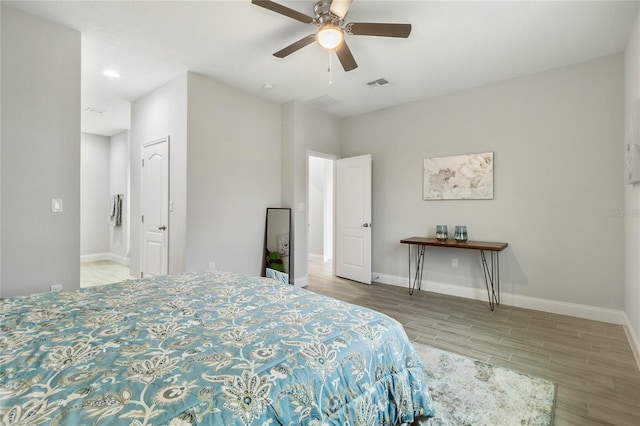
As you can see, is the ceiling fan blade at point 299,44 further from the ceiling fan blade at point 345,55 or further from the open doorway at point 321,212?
the open doorway at point 321,212

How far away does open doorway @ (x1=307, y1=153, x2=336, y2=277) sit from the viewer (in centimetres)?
720

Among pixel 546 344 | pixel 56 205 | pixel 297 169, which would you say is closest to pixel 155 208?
pixel 56 205

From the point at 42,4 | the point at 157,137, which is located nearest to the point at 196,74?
the point at 157,137

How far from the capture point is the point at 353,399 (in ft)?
3.67

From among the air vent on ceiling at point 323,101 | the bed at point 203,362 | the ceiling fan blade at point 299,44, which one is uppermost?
the air vent on ceiling at point 323,101

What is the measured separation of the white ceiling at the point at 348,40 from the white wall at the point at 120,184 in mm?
2498

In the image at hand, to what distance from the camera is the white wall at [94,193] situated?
22.0ft

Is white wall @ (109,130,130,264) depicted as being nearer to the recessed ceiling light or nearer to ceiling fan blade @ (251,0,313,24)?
the recessed ceiling light

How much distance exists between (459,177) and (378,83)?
171 centimetres

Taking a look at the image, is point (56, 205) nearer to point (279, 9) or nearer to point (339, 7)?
point (279, 9)

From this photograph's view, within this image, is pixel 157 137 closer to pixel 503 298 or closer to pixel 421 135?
pixel 421 135

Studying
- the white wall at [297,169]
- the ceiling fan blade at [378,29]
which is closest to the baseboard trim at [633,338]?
the ceiling fan blade at [378,29]

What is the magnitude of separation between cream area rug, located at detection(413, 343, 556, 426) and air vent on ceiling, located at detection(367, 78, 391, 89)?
10.5 feet

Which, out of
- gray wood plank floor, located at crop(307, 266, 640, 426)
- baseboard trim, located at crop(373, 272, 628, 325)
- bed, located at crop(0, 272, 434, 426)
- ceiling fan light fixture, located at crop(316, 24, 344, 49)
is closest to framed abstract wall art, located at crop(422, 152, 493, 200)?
baseboard trim, located at crop(373, 272, 628, 325)
